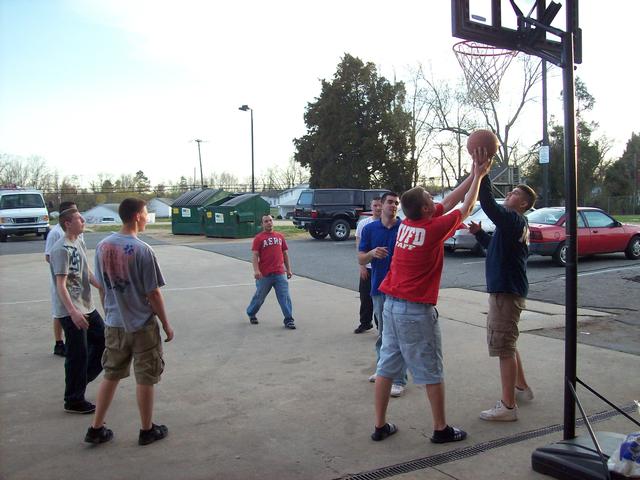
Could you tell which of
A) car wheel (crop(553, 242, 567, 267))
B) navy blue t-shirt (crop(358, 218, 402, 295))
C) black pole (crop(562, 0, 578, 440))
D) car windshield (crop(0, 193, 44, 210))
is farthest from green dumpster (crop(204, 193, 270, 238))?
black pole (crop(562, 0, 578, 440))

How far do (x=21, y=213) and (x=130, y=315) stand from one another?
79.1ft

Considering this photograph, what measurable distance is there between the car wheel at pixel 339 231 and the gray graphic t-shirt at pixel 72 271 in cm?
1804

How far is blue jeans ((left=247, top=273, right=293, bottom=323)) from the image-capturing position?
7.90 metres

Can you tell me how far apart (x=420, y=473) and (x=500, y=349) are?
135cm

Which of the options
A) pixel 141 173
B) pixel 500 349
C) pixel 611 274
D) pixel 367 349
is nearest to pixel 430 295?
pixel 500 349

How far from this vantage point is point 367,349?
664 cm

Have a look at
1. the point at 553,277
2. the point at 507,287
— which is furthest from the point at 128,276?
the point at 553,277

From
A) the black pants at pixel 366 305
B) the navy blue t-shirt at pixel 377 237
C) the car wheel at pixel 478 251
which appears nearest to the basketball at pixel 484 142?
the navy blue t-shirt at pixel 377 237

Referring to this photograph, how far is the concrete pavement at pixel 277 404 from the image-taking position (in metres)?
3.71

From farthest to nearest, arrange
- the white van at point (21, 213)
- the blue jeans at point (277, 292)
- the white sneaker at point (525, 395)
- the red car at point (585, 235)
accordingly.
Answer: the white van at point (21, 213), the red car at point (585, 235), the blue jeans at point (277, 292), the white sneaker at point (525, 395)

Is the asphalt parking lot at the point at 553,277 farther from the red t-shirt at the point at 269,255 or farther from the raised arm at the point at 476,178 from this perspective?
the raised arm at the point at 476,178

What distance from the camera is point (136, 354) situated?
4.03 metres

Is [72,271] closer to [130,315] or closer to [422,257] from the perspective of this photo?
[130,315]

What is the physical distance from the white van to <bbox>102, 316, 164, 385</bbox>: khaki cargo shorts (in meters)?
23.7
